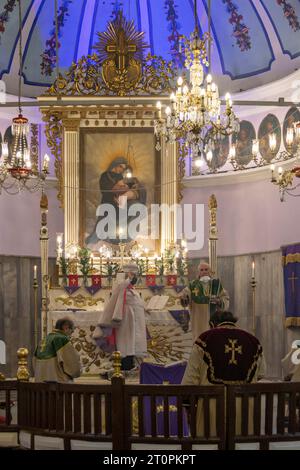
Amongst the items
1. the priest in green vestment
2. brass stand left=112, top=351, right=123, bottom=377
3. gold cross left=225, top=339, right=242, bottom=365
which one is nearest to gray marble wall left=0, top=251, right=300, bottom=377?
the priest in green vestment

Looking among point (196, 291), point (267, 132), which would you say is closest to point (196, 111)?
point (196, 291)

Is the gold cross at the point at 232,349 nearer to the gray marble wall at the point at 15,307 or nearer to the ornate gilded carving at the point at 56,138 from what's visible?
the gray marble wall at the point at 15,307

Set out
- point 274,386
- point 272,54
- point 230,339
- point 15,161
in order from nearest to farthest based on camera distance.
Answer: point 274,386, point 230,339, point 15,161, point 272,54

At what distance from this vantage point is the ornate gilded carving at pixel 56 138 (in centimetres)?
2073

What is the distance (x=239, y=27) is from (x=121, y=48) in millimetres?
2714

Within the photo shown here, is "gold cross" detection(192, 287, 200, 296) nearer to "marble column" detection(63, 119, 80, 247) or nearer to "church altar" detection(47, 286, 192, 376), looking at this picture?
"church altar" detection(47, 286, 192, 376)

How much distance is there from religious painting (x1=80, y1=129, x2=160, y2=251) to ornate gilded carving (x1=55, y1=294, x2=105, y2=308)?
5.48ft

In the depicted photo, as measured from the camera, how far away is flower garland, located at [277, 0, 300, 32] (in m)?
18.8

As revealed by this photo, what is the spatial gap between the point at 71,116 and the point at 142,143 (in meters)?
1.73
